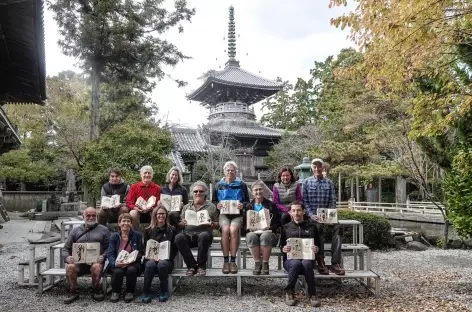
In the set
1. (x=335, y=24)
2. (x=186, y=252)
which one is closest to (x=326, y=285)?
(x=186, y=252)

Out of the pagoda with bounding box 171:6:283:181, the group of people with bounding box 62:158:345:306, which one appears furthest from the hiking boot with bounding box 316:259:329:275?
the pagoda with bounding box 171:6:283:181

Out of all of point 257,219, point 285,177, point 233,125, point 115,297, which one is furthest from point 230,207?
point 233,125

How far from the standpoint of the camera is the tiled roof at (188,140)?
22.4 metres

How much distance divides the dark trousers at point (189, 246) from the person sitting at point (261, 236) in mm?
564

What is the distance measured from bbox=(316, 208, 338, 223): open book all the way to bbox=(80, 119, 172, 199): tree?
9.20 meters

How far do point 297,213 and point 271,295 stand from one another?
3.93 feet

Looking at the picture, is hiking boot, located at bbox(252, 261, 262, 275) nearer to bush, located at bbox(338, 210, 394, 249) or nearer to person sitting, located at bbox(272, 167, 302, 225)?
person sitting, located at bbox(272, 167, 302, 225)

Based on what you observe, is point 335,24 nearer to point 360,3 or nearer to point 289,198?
point 360,3

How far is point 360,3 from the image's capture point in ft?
15.1

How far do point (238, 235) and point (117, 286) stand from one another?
5.50ft

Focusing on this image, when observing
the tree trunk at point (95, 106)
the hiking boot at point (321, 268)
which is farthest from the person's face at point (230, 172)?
the tree trunk at point (95, 106)

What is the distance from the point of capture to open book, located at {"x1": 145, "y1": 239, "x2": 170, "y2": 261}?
524cm

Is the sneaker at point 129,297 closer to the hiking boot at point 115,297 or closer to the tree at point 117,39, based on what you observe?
the hiking boot at point 115,297

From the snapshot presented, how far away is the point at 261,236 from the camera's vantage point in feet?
17.7
